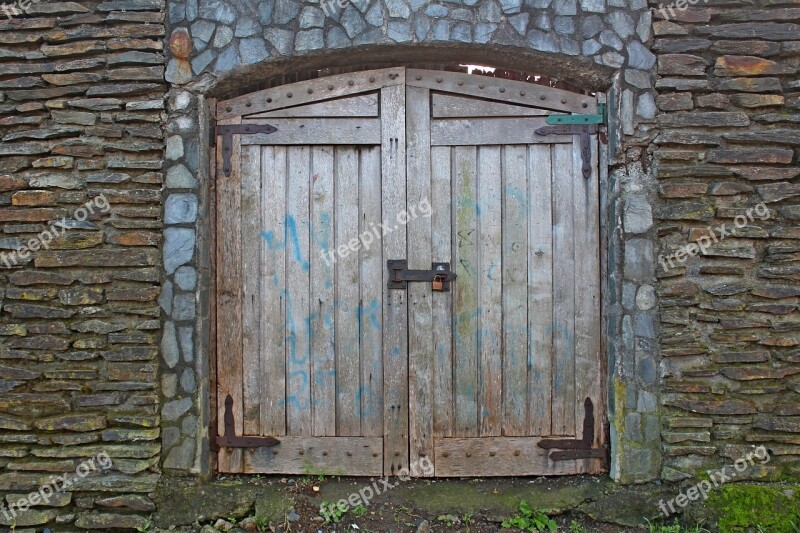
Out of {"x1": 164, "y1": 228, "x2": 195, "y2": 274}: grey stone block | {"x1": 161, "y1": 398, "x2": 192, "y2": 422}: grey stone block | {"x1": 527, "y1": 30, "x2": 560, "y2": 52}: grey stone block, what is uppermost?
{"x1": 527, "y1": 30, "x2": 560, "y2": 52}: grey stone block

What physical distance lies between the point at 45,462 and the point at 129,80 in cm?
203

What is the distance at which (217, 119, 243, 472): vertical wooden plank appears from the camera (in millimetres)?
3189

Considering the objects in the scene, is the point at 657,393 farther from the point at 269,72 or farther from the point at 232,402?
the point at 269,72

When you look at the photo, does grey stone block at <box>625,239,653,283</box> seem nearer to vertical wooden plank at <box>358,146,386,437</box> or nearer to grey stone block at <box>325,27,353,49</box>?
vertical wooden plank at <box>358,146,386,437</box>

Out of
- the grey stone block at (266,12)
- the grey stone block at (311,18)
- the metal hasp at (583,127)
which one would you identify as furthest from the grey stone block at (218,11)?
the metal hasp at (583,127)

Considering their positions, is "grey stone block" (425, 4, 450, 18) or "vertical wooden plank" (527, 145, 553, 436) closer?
"grey stone block" (425, 4, 450, 18)

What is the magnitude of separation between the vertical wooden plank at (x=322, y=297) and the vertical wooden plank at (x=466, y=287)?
69cm

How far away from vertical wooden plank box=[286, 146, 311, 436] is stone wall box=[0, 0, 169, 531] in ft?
2.23

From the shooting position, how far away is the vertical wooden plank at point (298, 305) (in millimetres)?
3197

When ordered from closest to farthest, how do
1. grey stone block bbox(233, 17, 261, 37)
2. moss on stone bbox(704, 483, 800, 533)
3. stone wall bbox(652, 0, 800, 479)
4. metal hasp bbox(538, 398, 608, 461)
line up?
moss on stone bbox(704, 483, 800, 533) → stone wall bbox(652, 0, 800, 479) → grey stone block bbox(233, 17, 261, 37) → metal hasp bbox(538, 398, 608, 461)

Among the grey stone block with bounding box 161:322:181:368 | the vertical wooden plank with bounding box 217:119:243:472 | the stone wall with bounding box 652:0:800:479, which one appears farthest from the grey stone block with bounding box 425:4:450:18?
the grey stone block with bounding box 161:322:181:368

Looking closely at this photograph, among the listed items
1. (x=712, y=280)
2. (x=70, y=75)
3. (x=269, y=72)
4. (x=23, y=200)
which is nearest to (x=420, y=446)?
(x=712, y=280)

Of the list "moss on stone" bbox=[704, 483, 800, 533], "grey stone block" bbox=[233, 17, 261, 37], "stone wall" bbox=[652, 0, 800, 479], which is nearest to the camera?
"moss on stone" bbox=[704, 483, 800, 533]

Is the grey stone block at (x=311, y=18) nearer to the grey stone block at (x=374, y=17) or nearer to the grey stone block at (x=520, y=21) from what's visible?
the grey stone block at (x=374, y=17)
